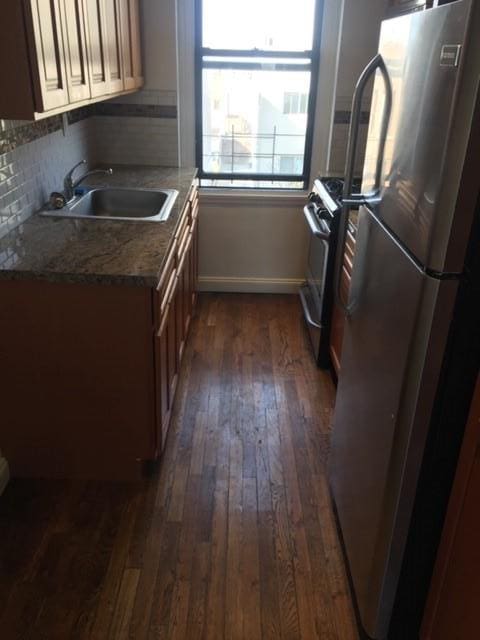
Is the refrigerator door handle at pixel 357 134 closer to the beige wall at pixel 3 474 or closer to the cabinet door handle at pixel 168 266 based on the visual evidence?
the cabinet door handle at pixel 168 266

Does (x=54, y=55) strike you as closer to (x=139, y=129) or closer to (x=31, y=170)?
(x=31, y=170)

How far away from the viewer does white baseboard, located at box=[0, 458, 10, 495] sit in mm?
2148

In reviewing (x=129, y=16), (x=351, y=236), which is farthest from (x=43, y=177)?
(x=351, y=236)

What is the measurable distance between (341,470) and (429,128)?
1.24m

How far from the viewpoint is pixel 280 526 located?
2061 mm

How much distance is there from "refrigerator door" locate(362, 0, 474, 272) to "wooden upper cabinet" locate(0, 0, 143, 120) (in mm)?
1039

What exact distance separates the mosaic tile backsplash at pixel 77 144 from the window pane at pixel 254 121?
314mm

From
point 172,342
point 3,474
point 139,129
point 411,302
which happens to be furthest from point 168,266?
point 139,129

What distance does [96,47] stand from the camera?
2363 mm

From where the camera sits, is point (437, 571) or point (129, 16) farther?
point (129, 16)

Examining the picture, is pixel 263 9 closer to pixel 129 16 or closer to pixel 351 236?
pixel 129 16

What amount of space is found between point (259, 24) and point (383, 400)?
3.00 metres

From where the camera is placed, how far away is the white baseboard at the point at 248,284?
4125 millimetres

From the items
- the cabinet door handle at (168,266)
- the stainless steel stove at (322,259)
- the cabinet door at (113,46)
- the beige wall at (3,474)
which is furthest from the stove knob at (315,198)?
→ the beige wall at (3,474)
